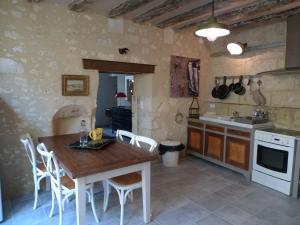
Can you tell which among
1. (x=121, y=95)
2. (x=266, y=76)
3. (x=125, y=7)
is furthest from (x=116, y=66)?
(x=121, y=95)

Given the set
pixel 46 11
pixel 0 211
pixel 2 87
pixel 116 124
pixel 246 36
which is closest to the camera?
pixel 0 211

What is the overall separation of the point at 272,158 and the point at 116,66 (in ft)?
8.48

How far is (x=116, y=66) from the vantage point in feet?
11.2

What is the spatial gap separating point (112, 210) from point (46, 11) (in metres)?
2.56

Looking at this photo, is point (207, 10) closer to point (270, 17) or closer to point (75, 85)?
point (270, 17)

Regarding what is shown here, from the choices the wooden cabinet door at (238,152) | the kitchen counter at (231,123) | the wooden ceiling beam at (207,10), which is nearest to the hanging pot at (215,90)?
the kitchen counter at (231,123)

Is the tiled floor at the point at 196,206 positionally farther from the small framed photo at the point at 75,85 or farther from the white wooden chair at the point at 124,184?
the small framed photo at the point at 75,85

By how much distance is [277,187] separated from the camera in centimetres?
296

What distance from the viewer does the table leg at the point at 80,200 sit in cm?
183

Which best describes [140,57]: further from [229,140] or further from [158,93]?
[229,140]

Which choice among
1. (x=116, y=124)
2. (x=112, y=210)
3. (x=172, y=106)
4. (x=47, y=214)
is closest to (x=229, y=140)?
(x=172, y=106)

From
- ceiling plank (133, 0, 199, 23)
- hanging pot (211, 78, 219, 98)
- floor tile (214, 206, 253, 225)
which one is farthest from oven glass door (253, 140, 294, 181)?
ceiling plank (133, 0, 199, 23)

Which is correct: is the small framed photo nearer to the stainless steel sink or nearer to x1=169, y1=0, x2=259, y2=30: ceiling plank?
x1=169, y1=0, x2=259, y2=30: ceiling plank

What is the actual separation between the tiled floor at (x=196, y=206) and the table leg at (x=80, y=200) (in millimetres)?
491
